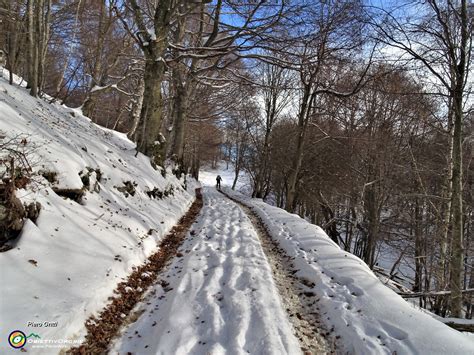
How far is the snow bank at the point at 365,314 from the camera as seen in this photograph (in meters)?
2.84

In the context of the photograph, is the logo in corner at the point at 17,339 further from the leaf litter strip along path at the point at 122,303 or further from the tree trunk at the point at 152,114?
the tree trunk at the point at 152,114

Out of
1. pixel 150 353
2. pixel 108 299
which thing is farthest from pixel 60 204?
pixel 150 353

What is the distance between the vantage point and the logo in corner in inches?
88.2

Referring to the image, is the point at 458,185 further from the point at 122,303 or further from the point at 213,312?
the point at 122,303

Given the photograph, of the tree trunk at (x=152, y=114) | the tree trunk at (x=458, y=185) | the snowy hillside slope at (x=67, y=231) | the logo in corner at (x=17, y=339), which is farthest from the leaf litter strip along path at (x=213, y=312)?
the tree trunk at (x=152, y=114)

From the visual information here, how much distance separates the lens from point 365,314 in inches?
137

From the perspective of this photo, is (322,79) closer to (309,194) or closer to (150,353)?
(309,194)

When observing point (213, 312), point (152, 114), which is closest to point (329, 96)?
point (152, 114)

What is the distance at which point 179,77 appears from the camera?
43.2 feet

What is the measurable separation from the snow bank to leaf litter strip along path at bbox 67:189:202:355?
8.50ft

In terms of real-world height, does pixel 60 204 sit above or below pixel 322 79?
below

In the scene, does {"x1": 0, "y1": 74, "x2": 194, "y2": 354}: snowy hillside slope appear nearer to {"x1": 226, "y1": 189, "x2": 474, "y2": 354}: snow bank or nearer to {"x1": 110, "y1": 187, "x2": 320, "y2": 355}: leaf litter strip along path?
{"x1": 110, "y1": 187, "x2": 320, "y2": 355}: leaf litter strip along path

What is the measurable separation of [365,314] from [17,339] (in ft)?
12.6

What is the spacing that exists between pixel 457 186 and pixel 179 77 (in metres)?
12.0
